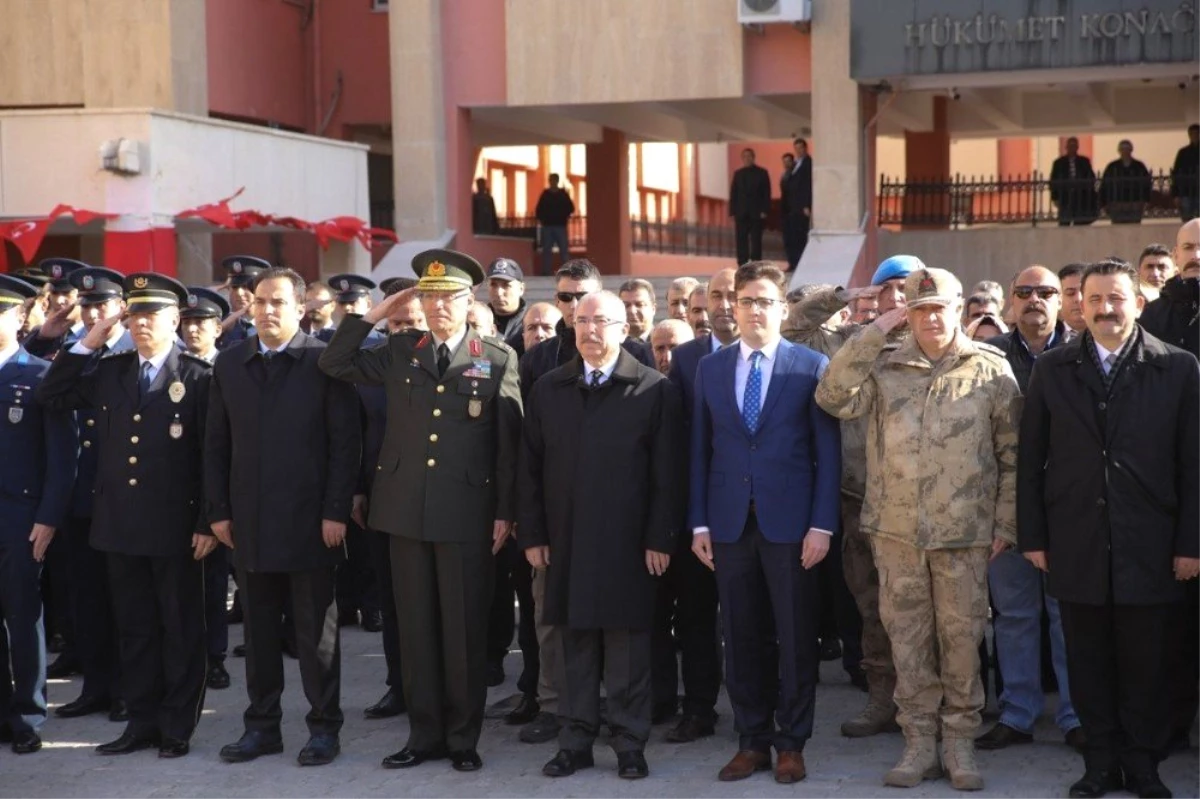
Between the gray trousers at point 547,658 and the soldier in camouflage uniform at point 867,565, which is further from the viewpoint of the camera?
the gray trousers at point 547,658

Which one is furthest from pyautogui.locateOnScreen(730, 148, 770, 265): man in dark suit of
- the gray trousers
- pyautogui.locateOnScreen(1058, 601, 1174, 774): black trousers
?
pyautogui.locateOnScreen(1058, 601, 1174, 774): black trousers

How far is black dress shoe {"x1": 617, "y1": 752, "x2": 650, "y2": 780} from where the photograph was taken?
743 centimetres

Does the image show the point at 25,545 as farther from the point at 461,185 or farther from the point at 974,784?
the point at 461,185

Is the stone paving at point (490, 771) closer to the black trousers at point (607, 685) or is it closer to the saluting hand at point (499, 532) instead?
the black trousers at point (607, 685)

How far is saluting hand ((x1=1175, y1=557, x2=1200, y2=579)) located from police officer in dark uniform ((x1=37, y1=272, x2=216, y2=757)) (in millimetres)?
4158

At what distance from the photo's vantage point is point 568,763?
753 cm

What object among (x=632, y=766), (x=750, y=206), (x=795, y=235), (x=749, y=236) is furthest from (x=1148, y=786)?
(x=795, y=235)

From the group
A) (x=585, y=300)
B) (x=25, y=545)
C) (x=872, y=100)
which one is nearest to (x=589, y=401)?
(x=585, y=300)

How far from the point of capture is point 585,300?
25.0 feet

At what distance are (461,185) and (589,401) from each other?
17.1m

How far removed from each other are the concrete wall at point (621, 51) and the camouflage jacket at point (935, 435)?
16.1 m

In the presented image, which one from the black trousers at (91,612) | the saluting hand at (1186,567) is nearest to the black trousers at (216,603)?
the black trousers at (91,612)

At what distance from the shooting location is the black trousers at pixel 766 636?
735cm

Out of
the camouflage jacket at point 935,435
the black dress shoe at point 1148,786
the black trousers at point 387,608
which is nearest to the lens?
the black dress shoe at point 1148,786
